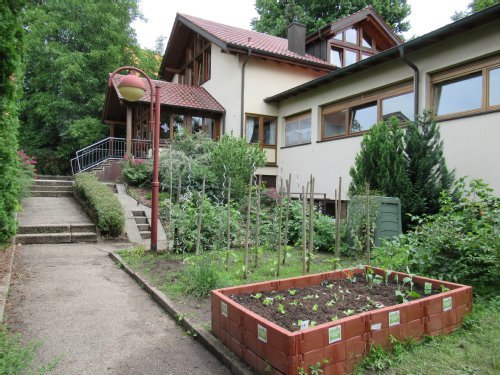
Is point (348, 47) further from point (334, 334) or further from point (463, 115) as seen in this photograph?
point (334, 334)

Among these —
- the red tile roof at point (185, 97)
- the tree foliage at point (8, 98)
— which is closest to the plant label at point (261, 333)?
the tree foliage at point (8, 98)

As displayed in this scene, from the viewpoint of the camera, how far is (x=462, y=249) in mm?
4297

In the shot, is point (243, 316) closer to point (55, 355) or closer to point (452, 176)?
point (55, 355)

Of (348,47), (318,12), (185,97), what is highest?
(318,12)

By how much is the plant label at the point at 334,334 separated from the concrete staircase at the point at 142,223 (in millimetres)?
7087

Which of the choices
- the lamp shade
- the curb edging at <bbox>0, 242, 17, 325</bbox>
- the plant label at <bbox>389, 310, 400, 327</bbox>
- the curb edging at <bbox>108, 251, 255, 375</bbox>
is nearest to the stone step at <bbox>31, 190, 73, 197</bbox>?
the curb edging at <bbox>0, 242, 17, 325</bbox>

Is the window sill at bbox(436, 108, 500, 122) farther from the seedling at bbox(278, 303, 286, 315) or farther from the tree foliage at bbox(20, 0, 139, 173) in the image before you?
the tree foliage at bbox(20, 0, 139, 173)

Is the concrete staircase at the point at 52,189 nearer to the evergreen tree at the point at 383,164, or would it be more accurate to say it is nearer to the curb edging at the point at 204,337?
the curb edging at the point at 204,337

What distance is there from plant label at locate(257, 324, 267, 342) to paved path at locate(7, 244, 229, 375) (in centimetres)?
49

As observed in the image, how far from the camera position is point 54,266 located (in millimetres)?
6156

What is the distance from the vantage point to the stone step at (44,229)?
819 centimetres

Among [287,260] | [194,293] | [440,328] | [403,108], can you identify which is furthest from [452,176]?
[194,293]

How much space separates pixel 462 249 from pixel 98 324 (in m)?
4.20

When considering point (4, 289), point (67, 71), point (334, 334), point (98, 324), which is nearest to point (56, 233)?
point (4, 289)
